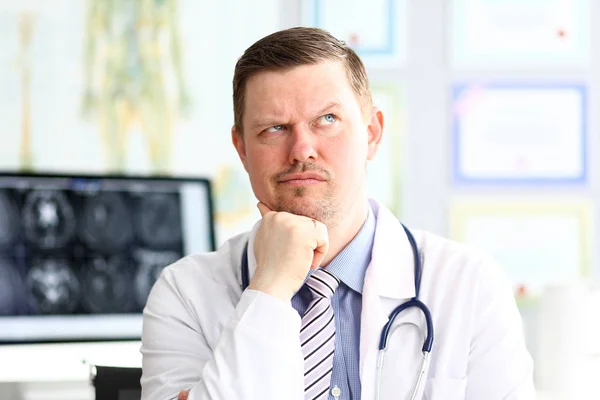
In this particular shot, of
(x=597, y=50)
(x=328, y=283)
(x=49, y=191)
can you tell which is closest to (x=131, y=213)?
(x=49, y=191)

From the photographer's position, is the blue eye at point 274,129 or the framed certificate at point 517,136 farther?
the framed certificate at point 517,136

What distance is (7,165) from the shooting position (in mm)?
2045

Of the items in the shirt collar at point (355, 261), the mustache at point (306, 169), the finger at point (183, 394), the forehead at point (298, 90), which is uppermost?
the forehead at point (298, 90)

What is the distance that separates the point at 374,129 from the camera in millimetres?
1331

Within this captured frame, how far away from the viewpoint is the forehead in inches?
47.0

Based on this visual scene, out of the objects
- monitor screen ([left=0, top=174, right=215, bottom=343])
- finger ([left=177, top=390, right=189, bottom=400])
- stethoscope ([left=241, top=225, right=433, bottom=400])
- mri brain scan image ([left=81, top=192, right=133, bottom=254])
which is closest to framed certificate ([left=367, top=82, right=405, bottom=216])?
monitor screen ([left=0, top=174, right=215, bottom=343])

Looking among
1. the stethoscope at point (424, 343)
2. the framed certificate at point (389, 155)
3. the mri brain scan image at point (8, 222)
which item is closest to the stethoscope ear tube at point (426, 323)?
the stethoscope at point (424, 343)

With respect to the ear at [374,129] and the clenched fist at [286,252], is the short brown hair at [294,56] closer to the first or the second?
the ear at [374,129]

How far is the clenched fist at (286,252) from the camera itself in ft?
3.73

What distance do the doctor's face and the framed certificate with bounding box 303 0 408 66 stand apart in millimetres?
896

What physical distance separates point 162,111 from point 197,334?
39.6 inches

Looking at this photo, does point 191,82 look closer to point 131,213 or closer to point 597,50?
point 131,213

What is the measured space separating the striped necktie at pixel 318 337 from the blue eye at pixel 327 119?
0.77 ft

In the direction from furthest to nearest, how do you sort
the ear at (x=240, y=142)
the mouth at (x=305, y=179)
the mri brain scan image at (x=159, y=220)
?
1. the mri brain scan image at (x=159, y=220)
2. the ear at (x=240, y=142)
3. the mouth at (x=305, y=179)
